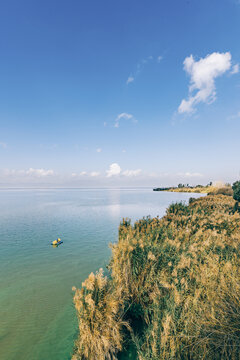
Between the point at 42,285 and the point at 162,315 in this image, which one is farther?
the point at 42,285

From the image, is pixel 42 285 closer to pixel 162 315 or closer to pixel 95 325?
pixel 95 325

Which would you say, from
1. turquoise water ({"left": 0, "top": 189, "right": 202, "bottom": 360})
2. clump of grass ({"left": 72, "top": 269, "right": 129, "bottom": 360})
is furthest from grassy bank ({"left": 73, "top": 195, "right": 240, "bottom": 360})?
turquoise water ({"left": 0, "top": 189, "right": 202, "bottom": 360})

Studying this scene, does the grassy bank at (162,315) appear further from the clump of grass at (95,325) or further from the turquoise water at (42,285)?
the turquoise water at (42,285)

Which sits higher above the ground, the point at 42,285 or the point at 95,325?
the point at 95,325

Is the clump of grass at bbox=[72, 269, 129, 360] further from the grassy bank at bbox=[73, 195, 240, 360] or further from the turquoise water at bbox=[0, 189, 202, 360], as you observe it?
the turquoise water at bbox=[0, 189, 202, 360]

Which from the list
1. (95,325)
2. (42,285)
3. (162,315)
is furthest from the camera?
(42,285)

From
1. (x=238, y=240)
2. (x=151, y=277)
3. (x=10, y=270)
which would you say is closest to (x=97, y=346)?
(x=151, y=277)

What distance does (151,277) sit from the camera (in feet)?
14.7

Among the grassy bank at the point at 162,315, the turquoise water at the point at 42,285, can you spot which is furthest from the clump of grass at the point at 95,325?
the turquoise water at the point at 42,285

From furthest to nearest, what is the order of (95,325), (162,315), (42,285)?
(42,285) → (162,315) → (95,325)

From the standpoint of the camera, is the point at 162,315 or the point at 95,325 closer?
the point at 95,325

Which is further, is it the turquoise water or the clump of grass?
the turquoise water

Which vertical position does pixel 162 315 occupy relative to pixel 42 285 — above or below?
above

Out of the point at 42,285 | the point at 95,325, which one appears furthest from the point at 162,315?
the point at 42,285
